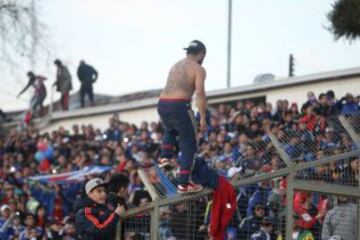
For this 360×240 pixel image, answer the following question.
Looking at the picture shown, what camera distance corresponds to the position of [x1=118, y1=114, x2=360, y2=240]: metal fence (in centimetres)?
1191

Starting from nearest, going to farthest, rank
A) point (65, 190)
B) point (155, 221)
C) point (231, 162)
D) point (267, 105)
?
point (155, 221) < point (231, 162) < point (267, 105) < point (65, 190)

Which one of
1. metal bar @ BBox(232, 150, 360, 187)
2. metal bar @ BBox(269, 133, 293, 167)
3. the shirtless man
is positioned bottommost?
metal bar @ BBox(232, 150, 360, 187)

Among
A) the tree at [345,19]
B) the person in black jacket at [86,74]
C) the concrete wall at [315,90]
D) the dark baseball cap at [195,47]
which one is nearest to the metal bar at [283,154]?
the dark baseball cap at [195,47]

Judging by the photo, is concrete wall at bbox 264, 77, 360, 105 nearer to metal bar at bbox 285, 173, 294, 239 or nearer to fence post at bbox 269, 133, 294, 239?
fence post at bbox 269, 133, 294, 239

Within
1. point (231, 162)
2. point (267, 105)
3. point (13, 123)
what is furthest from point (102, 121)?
point (231, 162)

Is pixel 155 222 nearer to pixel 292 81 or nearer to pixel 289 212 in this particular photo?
pixel 289 212

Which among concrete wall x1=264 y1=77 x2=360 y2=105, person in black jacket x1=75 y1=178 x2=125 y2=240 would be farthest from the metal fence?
concrete wall x1=264 y1=77 x2=360 y2=105

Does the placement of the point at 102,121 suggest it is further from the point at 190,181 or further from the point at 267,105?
the point at 190,181

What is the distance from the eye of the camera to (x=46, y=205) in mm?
23328

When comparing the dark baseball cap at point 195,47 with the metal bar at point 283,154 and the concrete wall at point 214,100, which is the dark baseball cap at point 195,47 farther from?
the concrete wall at point 214,100

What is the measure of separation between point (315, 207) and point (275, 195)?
477 mm

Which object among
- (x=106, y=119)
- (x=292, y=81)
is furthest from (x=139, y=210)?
(x=106, y=119)

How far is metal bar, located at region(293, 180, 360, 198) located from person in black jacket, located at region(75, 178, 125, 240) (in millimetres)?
1898

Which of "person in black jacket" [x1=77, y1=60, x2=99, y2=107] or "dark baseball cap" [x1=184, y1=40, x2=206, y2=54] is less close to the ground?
"person in black jacket" [x1=77, y1=60, x2=99, y2=107]
